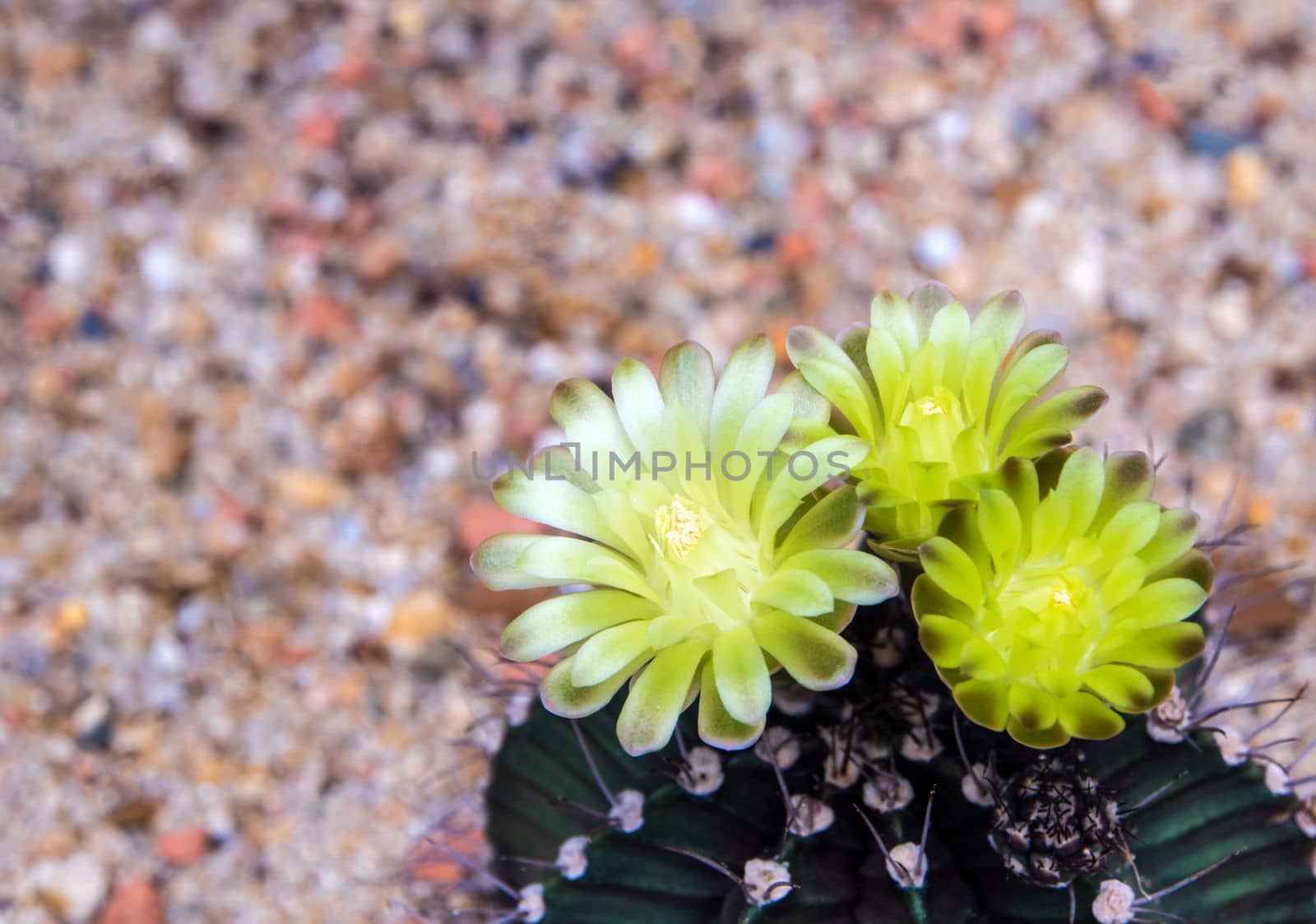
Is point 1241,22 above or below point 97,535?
above

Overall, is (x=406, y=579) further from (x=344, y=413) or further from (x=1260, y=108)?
(x=1260, y=108)

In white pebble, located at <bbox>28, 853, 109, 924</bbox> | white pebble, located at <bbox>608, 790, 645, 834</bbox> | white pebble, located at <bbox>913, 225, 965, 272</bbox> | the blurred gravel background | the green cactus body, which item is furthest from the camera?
white pebble, located at <bbox>913, 225, 965, 272</bbox>

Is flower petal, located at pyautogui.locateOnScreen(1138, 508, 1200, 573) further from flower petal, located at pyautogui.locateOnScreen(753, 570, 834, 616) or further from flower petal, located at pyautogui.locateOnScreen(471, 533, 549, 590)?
flower petal, located at pyautogui.locateOnScreen(471, 533, 549, 590)

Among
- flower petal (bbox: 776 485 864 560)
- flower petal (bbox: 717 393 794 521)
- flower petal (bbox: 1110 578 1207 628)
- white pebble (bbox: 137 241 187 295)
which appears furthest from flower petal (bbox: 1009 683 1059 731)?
white pebble (bbox: 137 241 187 295)

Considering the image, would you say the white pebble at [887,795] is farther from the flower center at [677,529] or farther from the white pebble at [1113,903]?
the flower center at [677,529]

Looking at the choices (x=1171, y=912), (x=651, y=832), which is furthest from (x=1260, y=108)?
(x=651, y=832)

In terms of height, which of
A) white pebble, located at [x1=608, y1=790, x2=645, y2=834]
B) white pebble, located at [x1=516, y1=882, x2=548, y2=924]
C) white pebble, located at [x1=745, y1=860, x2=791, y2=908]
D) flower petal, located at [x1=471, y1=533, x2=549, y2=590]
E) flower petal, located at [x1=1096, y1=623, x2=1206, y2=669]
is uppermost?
flower petal, located at [x1=471, y1=533, x2=549, y2=590]

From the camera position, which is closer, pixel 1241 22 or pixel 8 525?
pixel 8 525
